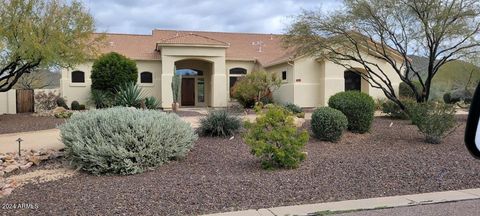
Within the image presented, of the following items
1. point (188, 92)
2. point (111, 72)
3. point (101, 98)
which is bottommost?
point (101, 98)

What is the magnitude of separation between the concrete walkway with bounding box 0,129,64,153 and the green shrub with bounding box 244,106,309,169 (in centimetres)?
533

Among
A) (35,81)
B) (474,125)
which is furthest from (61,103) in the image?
(474,125)

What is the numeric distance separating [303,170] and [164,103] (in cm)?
2069

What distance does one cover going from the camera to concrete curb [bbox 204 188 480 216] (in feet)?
19.6

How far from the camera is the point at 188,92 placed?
106ft

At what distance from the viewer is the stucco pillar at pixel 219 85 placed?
95.7 ft

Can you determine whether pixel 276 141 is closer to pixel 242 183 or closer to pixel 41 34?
pixel 242 183

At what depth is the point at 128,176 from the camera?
8.34 meters

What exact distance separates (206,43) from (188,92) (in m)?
5.24

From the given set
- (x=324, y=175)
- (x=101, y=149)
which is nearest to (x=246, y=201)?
(x=324, y=175)

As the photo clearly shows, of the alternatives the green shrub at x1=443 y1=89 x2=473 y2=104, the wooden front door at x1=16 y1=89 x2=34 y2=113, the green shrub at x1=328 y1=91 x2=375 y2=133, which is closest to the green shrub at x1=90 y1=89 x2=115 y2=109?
the wooden front door at x1=16 y1=89 x2=34 y2=113

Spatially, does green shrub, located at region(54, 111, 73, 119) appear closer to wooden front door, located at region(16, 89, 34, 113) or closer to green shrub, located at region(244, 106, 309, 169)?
wooden front door, located at region(16, 89, 34, 113)

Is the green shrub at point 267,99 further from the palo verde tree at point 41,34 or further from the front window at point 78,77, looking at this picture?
the front window at point 78,77

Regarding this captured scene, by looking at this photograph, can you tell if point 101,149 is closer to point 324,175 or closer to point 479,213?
point 324,175
